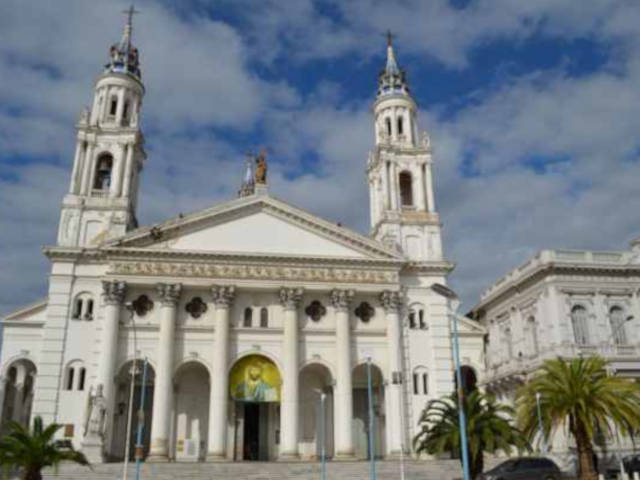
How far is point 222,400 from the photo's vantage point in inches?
1484

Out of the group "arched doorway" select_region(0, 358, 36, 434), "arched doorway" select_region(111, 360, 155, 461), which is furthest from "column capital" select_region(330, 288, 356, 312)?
"arched doorway" select_region(0, 358, 36, 434)

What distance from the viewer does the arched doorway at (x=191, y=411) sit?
39.0m

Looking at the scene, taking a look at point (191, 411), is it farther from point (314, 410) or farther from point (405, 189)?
point (405, 189)

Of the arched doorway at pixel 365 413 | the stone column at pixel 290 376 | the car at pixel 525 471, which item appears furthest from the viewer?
the arched doorway at pixel 365 413

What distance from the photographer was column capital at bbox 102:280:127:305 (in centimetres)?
3881

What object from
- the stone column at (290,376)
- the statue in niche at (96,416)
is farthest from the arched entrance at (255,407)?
the statue in niche at (96,416)

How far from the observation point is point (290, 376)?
3900 centimetres

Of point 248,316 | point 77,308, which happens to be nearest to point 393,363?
point 248,316

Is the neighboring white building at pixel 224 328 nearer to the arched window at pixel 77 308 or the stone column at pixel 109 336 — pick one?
the stone column at pixel 109 336

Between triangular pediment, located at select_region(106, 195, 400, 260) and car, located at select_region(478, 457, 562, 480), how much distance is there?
1754cm

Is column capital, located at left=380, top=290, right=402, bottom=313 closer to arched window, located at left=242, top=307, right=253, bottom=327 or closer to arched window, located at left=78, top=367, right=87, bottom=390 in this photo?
arched window, located at left=242, top=307, right=253, bottom=327

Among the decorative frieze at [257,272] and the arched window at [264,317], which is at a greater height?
the decorative frieze at [257,272]

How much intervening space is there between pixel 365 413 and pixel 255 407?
7731 mm

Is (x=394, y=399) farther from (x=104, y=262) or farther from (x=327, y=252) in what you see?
(x=104, y=262)
